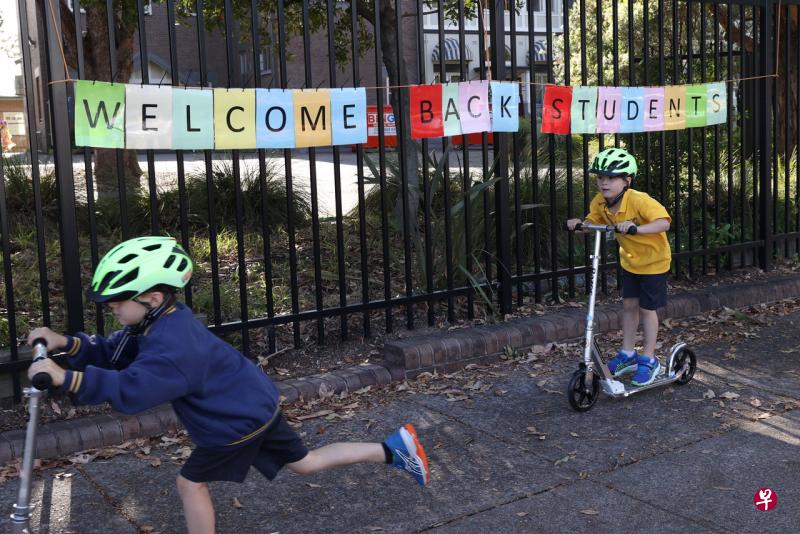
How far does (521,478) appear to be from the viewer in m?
4.25

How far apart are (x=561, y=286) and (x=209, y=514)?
15.5 feet

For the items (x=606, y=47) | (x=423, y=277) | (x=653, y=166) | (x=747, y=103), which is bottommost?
(x=423, y=277)

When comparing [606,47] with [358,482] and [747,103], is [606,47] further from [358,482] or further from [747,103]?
[358,482]

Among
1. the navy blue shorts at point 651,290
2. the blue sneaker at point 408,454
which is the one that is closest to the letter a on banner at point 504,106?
the navy blue shorts at point 651,290

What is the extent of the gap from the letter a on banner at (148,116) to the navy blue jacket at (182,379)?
6.19 ft

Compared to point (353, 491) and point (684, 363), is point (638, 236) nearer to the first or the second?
point (684, 363)

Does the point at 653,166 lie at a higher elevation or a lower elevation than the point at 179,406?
higher

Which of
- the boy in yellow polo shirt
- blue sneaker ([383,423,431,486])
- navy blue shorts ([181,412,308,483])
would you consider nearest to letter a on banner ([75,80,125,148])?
navy blue shorts ([181,412,308,483])

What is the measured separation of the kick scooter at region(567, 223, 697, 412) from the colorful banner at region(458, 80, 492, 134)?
1.26 meters

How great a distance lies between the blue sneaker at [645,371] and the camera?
5.39 meters

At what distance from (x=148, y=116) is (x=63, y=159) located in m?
0.51

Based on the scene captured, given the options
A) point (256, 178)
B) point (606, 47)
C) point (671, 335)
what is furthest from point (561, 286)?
point (606, 47)

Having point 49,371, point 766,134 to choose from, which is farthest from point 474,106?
point 49,371

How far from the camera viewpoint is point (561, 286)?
748cm
